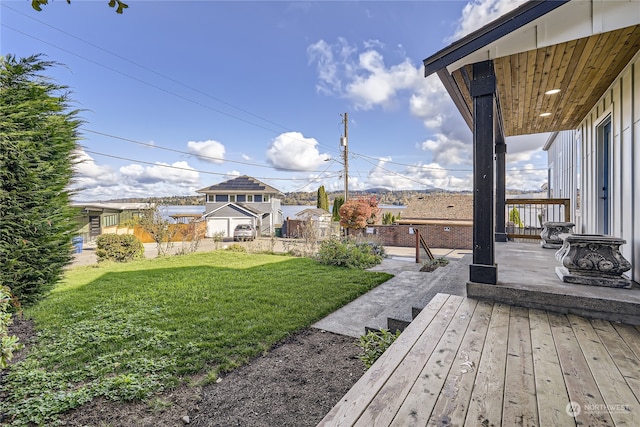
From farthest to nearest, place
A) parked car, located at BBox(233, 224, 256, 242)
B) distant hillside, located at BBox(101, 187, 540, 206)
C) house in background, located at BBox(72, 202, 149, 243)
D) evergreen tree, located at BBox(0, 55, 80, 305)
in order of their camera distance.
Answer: distant hillside, located at BBox(101, 187, 540, 206), parked car, located at BBox(233, 224, 256, 242), house in background, located at BBox(72, 202, 149, 243), evergreen tree, located at BBox(0, 55, 80, 305)

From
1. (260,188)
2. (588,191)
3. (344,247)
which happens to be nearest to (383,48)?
(344,247)

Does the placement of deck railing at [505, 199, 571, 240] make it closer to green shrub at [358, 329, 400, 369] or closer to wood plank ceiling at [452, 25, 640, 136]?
wood plank ceiling at [452, 25, 640, 136]

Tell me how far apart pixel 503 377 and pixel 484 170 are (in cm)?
182

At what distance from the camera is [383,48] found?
1025 centimetres

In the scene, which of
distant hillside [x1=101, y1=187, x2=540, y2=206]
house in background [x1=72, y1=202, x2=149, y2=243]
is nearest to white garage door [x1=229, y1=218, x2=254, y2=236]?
distant hillside [x1=101, y1=187, x2=540, y2=206]

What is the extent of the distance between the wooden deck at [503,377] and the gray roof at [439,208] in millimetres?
16801

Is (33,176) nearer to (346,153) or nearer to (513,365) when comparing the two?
(513,365)

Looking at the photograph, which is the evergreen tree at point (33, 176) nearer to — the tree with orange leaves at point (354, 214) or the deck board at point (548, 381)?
the deck board at point (548, 381)

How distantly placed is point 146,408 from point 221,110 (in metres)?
17.5

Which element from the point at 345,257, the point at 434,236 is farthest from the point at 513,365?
the point at 434,236

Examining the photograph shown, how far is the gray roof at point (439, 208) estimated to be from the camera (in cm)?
1783

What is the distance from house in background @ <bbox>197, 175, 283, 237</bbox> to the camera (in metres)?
21.6

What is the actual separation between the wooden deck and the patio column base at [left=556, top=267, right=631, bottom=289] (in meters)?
0.55

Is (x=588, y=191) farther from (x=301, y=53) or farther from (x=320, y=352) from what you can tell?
(x=301, y=53)
